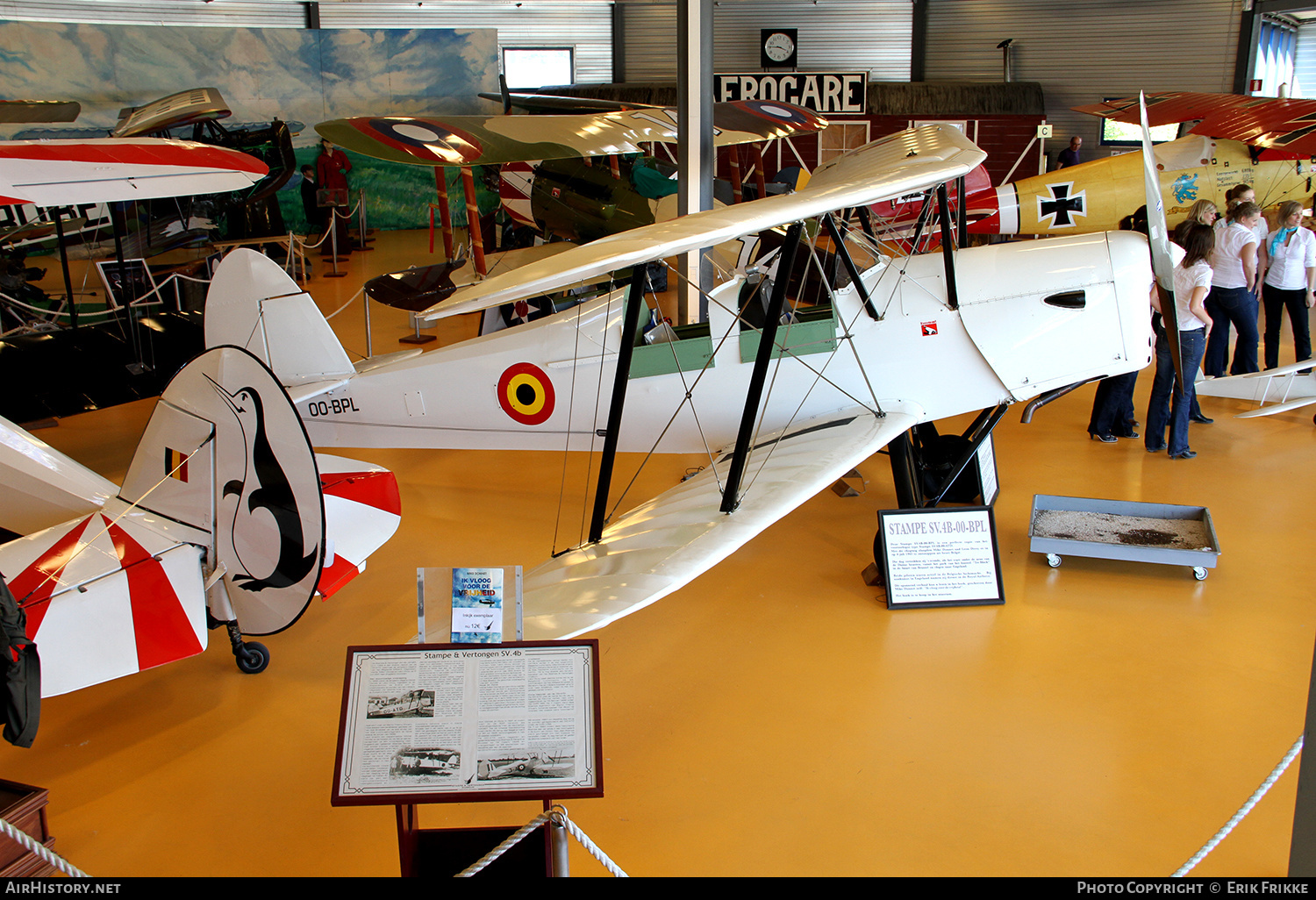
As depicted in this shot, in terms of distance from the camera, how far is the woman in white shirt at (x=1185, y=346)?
238 inches

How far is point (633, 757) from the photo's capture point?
137 inches

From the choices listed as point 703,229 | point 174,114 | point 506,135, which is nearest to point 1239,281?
point 703,229

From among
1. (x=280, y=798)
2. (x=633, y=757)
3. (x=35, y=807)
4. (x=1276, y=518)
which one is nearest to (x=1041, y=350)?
(x=1276, y=518)

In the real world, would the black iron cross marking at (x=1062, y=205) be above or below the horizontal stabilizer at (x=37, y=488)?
above

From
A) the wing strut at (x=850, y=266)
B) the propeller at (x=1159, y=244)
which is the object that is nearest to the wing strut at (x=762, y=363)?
the wing strut at (x=850, y=266)

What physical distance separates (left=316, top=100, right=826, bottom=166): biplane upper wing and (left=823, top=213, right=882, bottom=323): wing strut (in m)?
4.38

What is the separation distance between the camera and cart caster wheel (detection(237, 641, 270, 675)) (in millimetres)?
4078

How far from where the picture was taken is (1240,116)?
927 centimetres

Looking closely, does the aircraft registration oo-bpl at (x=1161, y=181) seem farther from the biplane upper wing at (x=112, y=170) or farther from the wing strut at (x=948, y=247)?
the biplane upper wing at (x=112, y=170)

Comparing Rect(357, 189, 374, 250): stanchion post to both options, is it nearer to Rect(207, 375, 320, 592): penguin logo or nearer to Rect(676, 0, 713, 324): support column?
Rect(676, 0, 713, 324): support column

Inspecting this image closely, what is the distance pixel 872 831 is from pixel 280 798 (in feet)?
6.88

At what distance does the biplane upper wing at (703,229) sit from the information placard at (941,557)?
5.33 ft

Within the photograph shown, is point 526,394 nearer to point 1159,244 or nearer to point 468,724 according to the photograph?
point 468,724

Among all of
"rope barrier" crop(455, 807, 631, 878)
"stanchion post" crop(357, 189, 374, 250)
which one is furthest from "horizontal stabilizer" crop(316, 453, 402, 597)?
"stanchion post" crop(357, 189, 374, 250)
